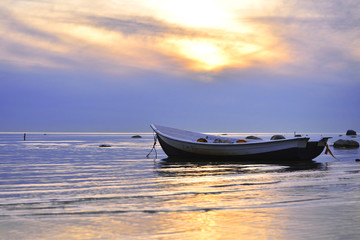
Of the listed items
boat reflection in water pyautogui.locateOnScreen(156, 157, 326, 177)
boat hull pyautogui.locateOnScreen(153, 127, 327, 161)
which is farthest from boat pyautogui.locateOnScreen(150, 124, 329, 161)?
boat reflection in water pyautogui.locateOnScreen(156, 157, 326, 177)

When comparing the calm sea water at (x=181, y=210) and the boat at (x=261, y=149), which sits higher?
the boat at (x=261, y=149)

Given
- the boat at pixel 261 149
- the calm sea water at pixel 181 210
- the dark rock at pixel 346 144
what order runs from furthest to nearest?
the dark rock at pixel 346 144 < the boat at pixel 261 149 < the calm sea water at pixel 181 210

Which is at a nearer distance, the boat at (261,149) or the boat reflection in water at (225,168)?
the boat reflection in water at (225,168)

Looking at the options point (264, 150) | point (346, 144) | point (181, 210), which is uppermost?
point (264, 150)

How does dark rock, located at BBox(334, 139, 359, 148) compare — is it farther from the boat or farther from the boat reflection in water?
the boat reflection in water

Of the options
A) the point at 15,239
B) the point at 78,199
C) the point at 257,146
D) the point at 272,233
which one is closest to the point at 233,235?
the point at 272,233

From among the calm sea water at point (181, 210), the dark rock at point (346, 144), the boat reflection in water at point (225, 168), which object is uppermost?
the dark rock at point (346, 144)

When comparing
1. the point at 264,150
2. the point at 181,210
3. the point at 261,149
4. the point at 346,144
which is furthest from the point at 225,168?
the point at 346,144

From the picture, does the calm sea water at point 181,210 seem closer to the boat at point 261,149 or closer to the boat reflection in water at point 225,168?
the boat reflection in water at point 225,168

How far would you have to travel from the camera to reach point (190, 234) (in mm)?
7055

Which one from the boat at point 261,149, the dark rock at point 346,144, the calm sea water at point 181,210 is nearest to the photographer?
the calm sea water at point 181,210

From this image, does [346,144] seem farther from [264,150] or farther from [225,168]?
[225,168]

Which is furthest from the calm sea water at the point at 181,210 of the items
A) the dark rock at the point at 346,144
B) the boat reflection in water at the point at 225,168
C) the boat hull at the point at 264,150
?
the dark rock at the point at 346,144

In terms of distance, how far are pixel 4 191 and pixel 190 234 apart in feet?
28.6
